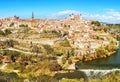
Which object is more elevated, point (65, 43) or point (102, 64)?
point (65, 43)

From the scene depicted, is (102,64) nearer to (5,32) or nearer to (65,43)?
(65,43)

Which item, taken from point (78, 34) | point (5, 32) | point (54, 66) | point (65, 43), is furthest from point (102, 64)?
point (5, 32)

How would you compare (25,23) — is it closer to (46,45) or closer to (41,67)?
(46,45)

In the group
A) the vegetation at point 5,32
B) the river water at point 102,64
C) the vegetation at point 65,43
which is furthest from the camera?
the vegetation at point 5,32

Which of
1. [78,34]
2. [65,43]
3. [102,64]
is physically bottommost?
[102,64]

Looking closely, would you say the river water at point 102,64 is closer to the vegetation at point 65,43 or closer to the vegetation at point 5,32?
the vegetation at point 65,43

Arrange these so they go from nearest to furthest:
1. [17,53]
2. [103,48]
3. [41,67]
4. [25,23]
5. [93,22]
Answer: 1. [41,67]
2. [17,53]
3. [103,48]
4. [25,23]
5. [93,22]

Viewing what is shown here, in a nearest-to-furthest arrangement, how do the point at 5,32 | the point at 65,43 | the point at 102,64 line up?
1. the point at 102,64
2. the point at 65,43
3. the point at 5,32

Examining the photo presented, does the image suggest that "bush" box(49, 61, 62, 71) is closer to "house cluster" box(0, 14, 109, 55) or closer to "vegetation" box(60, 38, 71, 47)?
"house cluster" box(0, 14, 109, 55)

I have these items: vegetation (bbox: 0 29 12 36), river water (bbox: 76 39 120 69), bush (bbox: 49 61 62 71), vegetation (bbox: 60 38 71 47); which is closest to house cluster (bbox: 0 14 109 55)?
vegetation (bbox: 60 38 71 47)

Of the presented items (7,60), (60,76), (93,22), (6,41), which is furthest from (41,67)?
(93,22)

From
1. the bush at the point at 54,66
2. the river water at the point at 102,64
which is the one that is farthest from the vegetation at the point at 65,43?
the bush at the point at 54,66
